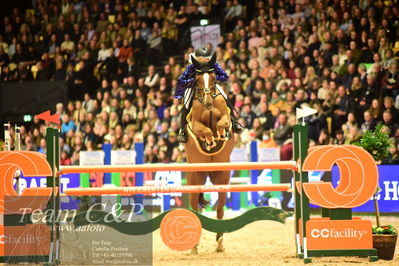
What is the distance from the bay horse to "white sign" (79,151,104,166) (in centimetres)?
505

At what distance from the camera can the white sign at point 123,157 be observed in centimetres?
1270

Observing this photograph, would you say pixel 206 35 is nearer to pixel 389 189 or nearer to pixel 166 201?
pixel 166 201

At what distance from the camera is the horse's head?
306 inches

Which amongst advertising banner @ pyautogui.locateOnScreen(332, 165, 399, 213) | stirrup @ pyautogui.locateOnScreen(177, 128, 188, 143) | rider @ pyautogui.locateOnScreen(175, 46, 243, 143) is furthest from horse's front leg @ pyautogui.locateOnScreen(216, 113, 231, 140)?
advertising banner @ pyautogui.locateOnScreen(332, 165, 399, 213)

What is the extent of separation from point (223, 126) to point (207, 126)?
0.23m

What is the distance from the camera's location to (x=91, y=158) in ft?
42.9

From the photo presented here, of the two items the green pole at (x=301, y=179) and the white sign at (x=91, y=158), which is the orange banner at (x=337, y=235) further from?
the white sign at (x=91, y=158)

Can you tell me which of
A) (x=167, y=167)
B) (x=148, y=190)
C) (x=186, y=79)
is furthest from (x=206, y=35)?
(x=148, y=190)

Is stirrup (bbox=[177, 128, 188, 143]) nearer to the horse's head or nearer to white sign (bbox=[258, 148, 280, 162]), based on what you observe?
the horse's head

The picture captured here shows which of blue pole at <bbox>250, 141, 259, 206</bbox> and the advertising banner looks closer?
the advertising banner

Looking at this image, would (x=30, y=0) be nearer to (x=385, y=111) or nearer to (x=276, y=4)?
(x=276, y=4)

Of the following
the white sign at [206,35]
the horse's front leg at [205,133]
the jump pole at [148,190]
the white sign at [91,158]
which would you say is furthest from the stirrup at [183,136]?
the white sign at [206,35]

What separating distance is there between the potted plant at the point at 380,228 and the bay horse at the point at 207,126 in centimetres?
171

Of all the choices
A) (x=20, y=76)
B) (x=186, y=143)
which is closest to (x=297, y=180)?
(x=186, y=143)
